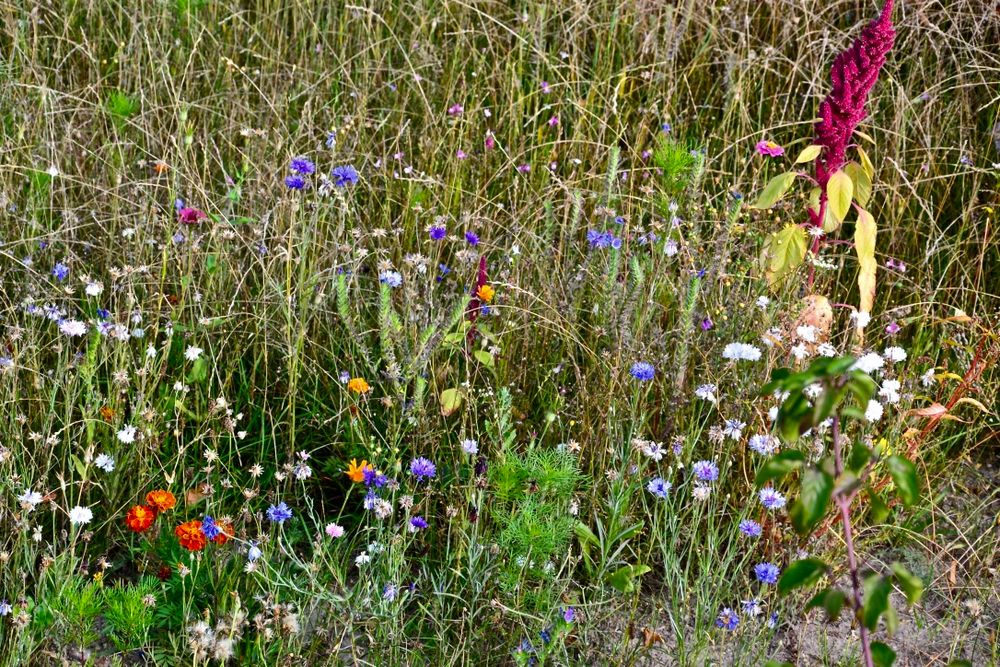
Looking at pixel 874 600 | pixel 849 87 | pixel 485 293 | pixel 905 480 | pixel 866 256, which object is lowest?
pixel 485 293

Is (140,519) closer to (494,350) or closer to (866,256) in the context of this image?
(494,350)

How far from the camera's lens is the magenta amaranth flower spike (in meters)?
2.44

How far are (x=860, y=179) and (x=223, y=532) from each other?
1681 mm

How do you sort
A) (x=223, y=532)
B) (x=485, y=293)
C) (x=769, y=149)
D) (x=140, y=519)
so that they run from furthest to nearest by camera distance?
(x=769, y=149), (x=485, y=293), (x=140, y=519), (x=223, y=532)

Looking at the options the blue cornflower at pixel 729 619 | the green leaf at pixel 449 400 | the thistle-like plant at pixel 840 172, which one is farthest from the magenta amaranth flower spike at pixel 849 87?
the blue cornflower at pixel 729 619

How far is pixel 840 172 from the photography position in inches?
98.2

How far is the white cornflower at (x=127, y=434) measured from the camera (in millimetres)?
2026

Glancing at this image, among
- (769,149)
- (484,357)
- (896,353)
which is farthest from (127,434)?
(769,149)

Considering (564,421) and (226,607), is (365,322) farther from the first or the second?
(226,607)

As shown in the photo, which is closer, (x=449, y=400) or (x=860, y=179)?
(x=449, y=400)

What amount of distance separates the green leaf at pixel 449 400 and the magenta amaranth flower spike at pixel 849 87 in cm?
103

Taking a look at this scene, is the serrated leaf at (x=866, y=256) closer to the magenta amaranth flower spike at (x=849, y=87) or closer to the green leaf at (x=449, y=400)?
the magenta amaranth flower spike at (x=849, y=87)

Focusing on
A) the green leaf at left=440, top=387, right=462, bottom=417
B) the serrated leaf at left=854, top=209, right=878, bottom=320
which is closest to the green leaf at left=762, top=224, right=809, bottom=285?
the serrated leaf at left=854, top=209, right=878, bottom=320

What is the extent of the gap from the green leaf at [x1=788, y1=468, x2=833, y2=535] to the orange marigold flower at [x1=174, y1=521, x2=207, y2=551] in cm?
110
